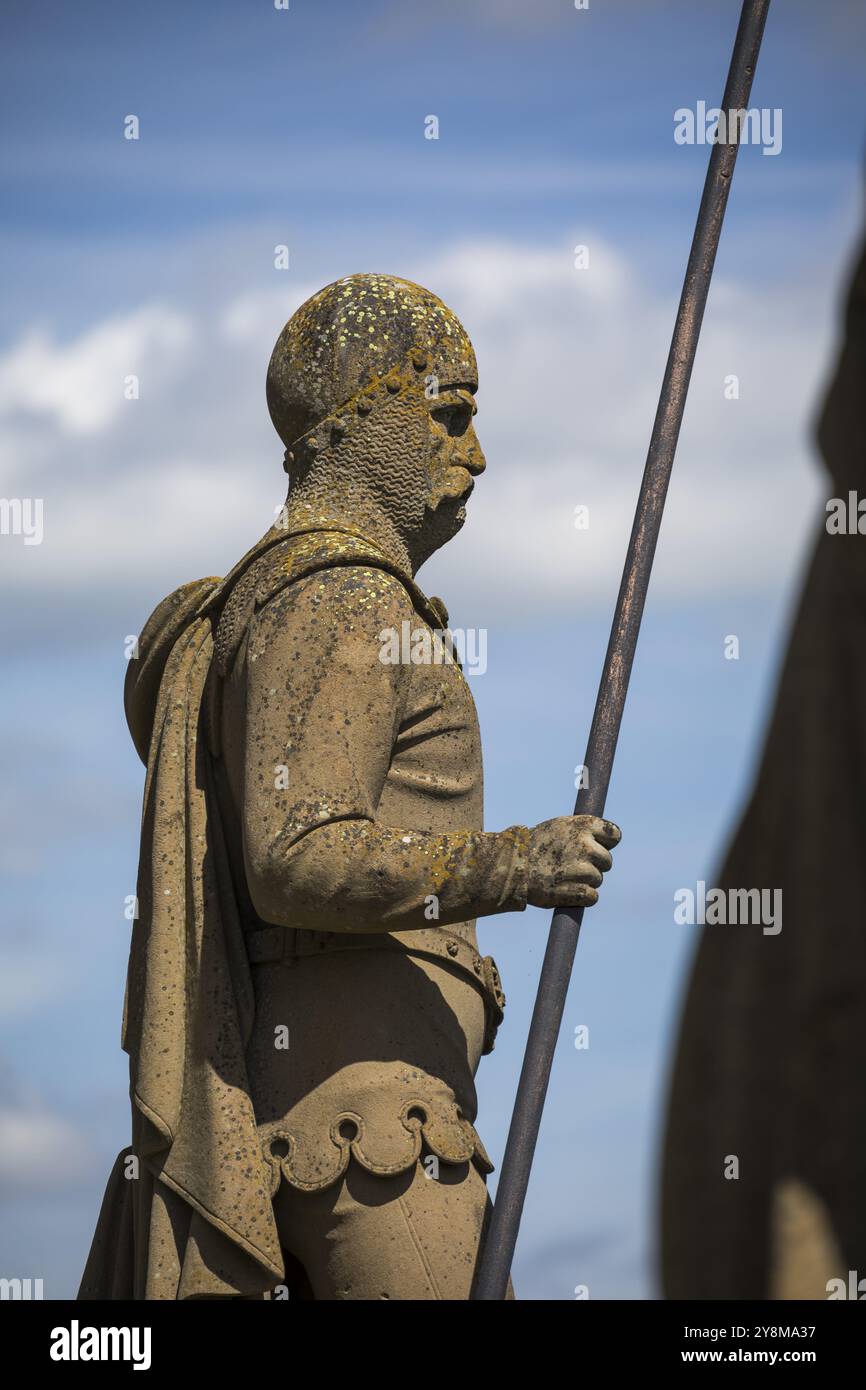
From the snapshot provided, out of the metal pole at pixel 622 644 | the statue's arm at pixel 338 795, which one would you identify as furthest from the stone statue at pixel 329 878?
the metal pole at pixel 622 644

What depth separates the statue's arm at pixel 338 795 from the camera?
7484 mm

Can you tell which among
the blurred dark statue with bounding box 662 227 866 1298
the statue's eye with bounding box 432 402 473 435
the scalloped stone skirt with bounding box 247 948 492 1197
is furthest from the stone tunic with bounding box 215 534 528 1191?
the blurred dark statue with bounding box 662 227 866 1298

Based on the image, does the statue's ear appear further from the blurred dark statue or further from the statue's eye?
the blurred dark statue

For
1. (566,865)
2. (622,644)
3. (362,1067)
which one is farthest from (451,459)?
(362,1067)

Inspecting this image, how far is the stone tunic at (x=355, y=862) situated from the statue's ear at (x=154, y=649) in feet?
1.29

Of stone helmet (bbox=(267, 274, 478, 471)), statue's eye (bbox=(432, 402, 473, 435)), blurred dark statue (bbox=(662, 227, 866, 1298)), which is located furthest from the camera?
statue's eye (bbox=(432, 402, 473, 435))

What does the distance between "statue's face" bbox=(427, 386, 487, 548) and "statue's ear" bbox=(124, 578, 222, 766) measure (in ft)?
2.57

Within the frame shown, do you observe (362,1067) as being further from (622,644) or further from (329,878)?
(622,644)

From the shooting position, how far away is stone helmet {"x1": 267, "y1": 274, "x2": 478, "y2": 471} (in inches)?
320

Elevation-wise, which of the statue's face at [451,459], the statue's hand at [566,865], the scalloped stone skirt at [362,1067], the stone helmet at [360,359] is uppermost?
the stone helmet at [360,359]

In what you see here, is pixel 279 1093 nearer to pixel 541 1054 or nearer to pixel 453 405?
pixel 541 1054

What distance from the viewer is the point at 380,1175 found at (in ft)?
24.8

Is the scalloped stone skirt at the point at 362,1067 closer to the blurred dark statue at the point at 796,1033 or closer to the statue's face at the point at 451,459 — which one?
the statue's face at the point at 451,459
